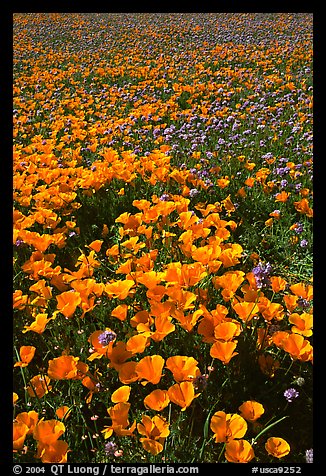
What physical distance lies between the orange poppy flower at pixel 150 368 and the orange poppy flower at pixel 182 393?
0.30ft

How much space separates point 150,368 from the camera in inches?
68.4

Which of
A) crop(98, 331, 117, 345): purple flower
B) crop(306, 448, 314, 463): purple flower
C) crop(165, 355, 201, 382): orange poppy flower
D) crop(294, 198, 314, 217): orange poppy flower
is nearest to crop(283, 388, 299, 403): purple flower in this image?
crop(306, 448, 314, 463): purple flower

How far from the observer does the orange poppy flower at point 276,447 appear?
1661 millimetres

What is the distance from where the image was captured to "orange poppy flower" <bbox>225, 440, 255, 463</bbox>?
5.04 feet

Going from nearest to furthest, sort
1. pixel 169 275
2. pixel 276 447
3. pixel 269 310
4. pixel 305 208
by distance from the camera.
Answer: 1. pixel 276 447
2. pixel 269 310
3. pixel 169 275
4. pixel 305 208

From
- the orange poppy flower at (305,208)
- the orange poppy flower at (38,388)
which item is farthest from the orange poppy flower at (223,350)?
the orange poppy flower at (305,208)

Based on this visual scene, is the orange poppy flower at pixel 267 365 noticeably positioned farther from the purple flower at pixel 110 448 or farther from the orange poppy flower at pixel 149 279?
the purple flower at pixel 110 448

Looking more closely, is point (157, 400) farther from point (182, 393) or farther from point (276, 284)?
point (276, 284)

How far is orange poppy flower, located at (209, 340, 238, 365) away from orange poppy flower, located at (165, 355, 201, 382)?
94mm

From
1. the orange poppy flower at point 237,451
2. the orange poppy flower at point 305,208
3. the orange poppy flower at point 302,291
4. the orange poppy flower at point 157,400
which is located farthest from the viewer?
the orange poppy flower at point 305,208

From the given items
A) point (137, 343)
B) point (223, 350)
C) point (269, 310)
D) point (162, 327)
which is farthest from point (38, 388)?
point (269, 310)

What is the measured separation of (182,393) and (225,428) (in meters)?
0.21
